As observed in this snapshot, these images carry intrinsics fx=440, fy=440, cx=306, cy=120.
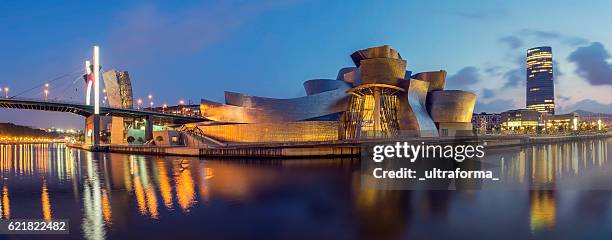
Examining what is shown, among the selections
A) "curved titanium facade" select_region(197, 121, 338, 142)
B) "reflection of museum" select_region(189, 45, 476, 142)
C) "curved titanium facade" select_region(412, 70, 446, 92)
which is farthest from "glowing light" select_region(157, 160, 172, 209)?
"curved titanium facade" select_region(412, 70, 446, 92)

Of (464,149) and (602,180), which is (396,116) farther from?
(602,180)

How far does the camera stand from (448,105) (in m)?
55.3

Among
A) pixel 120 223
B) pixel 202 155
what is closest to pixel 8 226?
pixel 120 223

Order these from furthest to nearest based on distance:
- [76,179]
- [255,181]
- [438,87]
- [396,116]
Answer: [438,87] < [396,116] < [76,179] < [255,181]

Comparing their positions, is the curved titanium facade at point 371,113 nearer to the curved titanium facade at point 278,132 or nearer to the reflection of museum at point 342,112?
the reflection of museum at point 342,112

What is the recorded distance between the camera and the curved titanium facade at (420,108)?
5034cm

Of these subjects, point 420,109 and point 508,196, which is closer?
point 508,196

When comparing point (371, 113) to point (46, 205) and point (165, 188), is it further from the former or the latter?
point (46, 205)

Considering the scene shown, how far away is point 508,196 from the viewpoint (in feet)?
61.0

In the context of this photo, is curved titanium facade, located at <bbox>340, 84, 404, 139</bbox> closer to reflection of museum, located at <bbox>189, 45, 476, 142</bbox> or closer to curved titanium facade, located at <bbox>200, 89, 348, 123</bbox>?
reflection of museum, located at <bbox>189, 45, 476, 142</bbox>

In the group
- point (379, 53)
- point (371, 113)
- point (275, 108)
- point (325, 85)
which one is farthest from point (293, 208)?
point (379, 53)

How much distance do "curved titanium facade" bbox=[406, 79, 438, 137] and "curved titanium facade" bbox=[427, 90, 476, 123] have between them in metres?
1.98

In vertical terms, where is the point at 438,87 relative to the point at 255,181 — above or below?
above

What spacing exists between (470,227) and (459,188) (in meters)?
7.96
